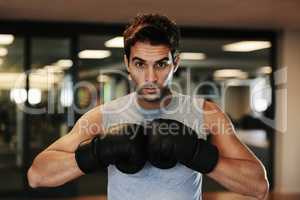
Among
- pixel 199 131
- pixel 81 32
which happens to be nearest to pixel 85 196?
pixel 81 32

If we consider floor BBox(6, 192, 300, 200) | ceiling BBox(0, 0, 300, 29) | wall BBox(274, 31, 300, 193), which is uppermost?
ceiling BBox(0, 0, 300, 29)

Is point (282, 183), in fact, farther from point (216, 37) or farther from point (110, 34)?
point (110, 34)

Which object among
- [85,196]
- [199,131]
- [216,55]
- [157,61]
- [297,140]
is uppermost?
[216,55]

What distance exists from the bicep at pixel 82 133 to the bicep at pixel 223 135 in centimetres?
31

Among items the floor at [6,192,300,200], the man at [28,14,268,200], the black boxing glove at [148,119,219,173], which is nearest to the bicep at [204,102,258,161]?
the man at [28,14,268,200]

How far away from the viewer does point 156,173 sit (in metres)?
A: 1.18

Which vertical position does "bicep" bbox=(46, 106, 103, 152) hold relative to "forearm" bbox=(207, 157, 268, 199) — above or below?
above

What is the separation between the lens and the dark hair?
47.2 inches

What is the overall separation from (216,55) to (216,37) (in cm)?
24

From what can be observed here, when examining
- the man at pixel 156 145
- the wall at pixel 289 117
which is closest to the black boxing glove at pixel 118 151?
the man at pixel 156 145

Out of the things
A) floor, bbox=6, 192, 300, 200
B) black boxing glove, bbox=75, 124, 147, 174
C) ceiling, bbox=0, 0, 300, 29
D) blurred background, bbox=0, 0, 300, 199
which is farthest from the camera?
floor, bbox=6, 192, 300, 200

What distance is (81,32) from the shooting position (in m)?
5.05

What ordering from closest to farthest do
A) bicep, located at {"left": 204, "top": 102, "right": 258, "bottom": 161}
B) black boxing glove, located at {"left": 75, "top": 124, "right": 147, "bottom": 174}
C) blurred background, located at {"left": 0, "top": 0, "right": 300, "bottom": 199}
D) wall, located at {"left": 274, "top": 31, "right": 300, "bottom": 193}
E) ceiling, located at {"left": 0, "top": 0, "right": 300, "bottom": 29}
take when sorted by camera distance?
black boxing glove, located at {"left": 75, "top": 124, "right": 147, "bottom": 174} → bicep, located at {"left": 204, "top": 102, "right": 258, "bottom": 161} → ceiling, located at {"left": 0, "top": 0, "right": 300, "bottom": 29} → blurred background, located at {"left": 0, "top": 0, "right": 300, "bottom": 199} → wall, located at {"left": 274, "top": 31, "right": 300, "bottom": 193}

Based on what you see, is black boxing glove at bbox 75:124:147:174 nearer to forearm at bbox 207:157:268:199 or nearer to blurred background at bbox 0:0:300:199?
forearm at bbox 207:157:268:199
